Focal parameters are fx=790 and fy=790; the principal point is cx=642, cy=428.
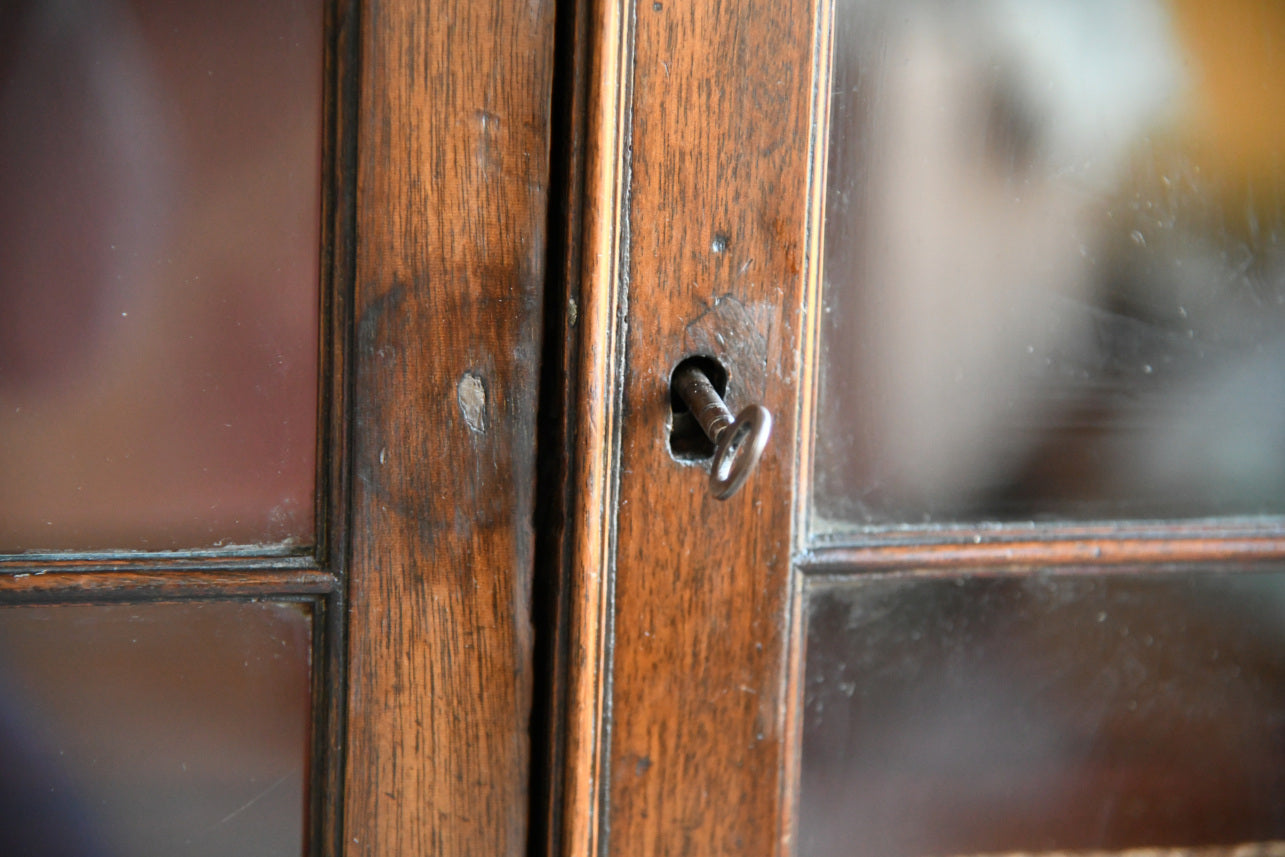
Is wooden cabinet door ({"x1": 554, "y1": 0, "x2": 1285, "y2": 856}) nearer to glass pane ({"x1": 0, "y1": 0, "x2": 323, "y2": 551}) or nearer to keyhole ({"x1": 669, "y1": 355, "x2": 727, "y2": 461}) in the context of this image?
keyhole ({"x1": 669, "y1": 355, "x2": 727, "y2": 461})

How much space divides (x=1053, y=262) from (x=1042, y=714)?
0.25 meters

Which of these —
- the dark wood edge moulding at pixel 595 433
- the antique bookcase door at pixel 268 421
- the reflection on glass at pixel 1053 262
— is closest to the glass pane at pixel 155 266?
the antique bookcase door at pixel 268 421

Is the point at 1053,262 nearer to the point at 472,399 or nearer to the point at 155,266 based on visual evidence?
the point at 472,399

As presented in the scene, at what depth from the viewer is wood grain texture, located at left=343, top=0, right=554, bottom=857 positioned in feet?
1.13

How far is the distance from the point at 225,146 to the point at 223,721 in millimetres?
256

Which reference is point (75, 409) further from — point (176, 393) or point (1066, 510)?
point (1066, 510)

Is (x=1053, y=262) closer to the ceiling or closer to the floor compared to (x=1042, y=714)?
closer to the ceiling

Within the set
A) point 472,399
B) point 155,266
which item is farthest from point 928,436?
point 155,266

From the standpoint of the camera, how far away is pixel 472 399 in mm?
360

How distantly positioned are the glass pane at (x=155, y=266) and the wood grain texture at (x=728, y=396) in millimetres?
141

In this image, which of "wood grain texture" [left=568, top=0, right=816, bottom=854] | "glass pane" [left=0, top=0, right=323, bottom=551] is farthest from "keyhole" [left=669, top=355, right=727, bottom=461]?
"glass pane" [left=0, top=0, right=323, bottom=551]

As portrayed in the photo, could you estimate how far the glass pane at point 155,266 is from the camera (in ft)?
1.08

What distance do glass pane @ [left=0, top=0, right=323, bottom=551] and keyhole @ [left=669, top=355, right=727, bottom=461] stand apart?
16 centimetres

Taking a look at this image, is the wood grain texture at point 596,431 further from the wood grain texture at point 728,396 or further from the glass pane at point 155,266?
the glass pane at point 155,266
